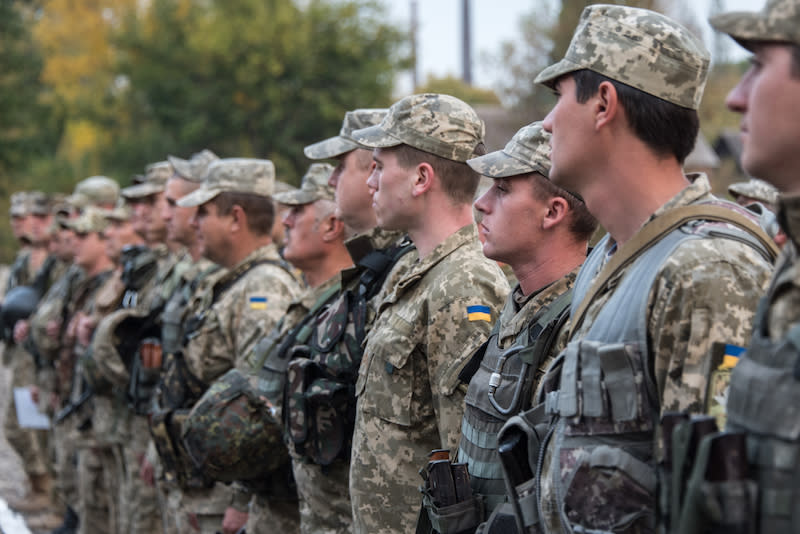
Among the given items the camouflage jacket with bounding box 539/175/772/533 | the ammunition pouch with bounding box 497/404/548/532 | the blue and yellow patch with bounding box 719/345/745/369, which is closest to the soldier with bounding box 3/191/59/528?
the ammunition pouch with bounding box 497/404/548/532

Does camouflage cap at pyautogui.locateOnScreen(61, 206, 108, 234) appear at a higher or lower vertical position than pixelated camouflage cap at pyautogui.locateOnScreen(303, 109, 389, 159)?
lower

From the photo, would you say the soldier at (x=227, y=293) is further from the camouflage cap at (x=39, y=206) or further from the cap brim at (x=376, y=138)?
the camouflage cap at (x=39, y=206)

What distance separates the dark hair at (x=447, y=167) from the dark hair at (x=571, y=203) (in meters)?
0.68

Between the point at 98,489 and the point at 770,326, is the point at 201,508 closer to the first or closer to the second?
the point at 98,489

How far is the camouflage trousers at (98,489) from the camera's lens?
26.6ft

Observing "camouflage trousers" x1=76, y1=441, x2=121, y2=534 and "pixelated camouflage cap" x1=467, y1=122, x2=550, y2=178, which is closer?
"pixelated camouflage cap" x1=467, y1=122, x2=550, y2=178

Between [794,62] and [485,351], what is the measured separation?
1595mm

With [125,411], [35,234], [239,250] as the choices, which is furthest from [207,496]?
[35,234]

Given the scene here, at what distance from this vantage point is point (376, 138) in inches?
152

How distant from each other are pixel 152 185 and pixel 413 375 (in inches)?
208

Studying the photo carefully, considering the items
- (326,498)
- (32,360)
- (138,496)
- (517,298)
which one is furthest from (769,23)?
(32,360)

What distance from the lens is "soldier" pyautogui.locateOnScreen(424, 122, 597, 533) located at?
2.89m

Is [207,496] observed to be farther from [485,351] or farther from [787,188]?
[787,188]

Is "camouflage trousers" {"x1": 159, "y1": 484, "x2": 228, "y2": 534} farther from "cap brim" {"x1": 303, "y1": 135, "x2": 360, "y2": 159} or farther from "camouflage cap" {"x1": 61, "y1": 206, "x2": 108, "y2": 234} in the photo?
"camouflage cap" {"x1": 61, "y1": 206, "x2": 108, "y2": 234}
